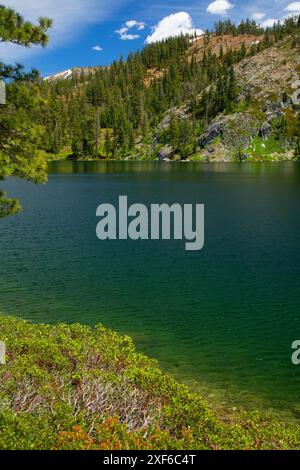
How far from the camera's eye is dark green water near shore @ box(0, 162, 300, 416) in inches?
953

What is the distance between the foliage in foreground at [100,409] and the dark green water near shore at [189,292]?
18.7 ft

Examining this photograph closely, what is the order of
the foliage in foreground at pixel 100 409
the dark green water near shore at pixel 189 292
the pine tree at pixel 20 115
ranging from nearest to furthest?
1. the foliage in foreground at pixel 100 409
2. the pine tree at pixel 20 115
3. the dark green water near shore at pixel 189 292

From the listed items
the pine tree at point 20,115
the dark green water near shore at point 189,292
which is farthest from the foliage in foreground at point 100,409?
the pine tree at point 20,115

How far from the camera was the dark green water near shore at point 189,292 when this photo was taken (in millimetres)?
24219

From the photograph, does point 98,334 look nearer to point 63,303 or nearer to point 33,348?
point 33,348

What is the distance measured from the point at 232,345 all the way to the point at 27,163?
17.7 metres

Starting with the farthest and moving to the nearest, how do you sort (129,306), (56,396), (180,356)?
(129,306) < (180,356) < (56,396)

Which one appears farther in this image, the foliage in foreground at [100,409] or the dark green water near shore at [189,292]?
the dark green water near shore at [189,292]

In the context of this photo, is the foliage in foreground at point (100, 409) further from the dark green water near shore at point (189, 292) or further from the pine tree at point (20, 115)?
the pine tree at point (20, 115)

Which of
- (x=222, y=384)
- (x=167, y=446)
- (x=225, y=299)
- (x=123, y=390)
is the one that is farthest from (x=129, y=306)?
(x=167, y=446)

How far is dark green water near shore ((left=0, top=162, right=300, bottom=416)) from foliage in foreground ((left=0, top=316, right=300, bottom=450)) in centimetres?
569

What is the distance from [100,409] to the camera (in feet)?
46.8

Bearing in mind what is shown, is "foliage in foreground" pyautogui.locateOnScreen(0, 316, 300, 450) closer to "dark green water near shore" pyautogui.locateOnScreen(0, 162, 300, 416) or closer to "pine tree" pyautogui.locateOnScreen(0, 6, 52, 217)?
"dark green water near shore" pyautogui.locateOnScreen(0, 162, 300, 416)

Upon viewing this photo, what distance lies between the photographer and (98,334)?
898 inches
